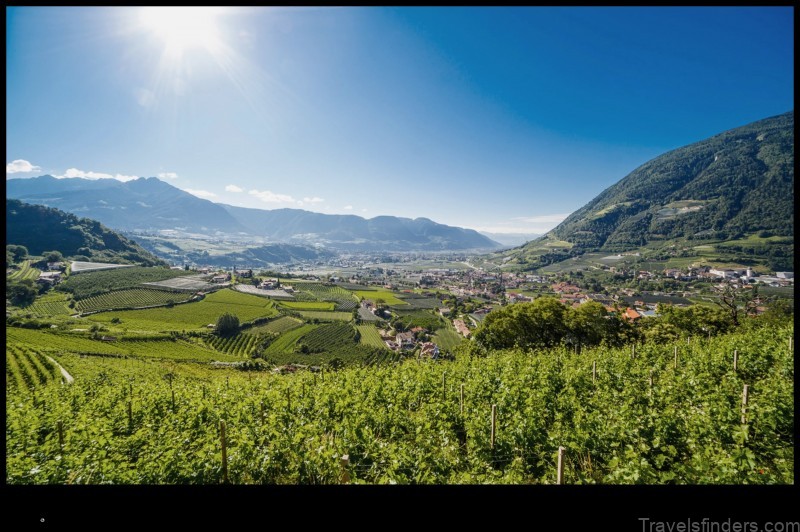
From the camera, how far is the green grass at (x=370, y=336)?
140 feet

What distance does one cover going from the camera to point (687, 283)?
5744 centimetres

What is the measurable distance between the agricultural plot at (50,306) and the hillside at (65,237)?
130ft

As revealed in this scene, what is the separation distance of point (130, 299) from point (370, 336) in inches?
1898

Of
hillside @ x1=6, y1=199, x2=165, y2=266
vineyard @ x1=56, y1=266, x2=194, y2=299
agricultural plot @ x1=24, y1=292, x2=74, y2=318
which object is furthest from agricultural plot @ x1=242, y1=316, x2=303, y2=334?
hillside @ x1=6, y1=199, x2=165, y2=266

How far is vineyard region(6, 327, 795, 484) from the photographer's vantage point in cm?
331

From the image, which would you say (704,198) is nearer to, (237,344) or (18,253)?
(237,344)

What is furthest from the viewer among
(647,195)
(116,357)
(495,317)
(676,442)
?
(647,195)

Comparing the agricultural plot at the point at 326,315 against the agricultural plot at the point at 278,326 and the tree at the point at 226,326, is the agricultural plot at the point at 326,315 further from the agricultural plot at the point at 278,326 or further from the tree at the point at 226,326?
the tree at the point at 226,326

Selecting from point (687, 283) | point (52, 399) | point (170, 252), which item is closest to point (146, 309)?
point (52, 399)

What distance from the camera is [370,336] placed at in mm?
46062

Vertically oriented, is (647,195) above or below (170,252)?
above
